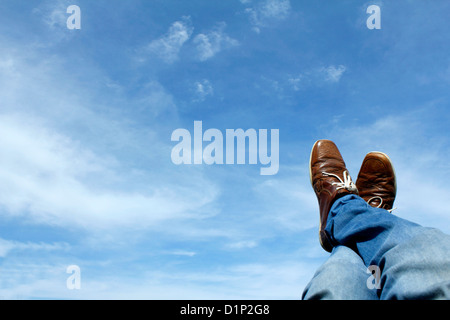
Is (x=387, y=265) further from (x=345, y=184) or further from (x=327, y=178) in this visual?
(x=327, y=178)

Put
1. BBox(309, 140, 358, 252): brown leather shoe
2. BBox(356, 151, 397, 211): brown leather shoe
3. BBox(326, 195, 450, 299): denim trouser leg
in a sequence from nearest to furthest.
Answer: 1. BBox(326, 195, 450, 299): denim trouser leg
2. BBox(309, 140, 358, 252): brown leather shoe
3. BBox(356, 151, 397, 211): brown leather shoe

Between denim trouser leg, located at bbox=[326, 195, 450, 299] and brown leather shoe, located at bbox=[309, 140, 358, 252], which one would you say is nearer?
denim trouser leg, located at bbox=[326, 195, 450, 299]

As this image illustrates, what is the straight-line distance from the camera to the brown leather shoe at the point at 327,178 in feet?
6.53

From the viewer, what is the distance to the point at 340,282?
41.1 inches

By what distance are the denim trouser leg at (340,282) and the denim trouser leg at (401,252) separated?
0.18 feet

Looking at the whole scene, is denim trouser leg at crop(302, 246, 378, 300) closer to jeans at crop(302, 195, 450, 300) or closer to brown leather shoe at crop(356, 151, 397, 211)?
jeans at crop(302, 195, 450, 300)

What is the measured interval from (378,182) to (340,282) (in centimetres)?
170

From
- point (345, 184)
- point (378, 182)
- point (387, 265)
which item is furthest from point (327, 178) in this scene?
point (387, 265)

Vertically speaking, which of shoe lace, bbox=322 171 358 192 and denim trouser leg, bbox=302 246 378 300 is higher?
shoe lace, bbox=322 171 358 192

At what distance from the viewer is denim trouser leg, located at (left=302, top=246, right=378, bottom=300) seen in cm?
101

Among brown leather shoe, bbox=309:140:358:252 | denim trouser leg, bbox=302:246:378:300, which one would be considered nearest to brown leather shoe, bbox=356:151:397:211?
brown leather shoe, bbox=309:140:358:252
